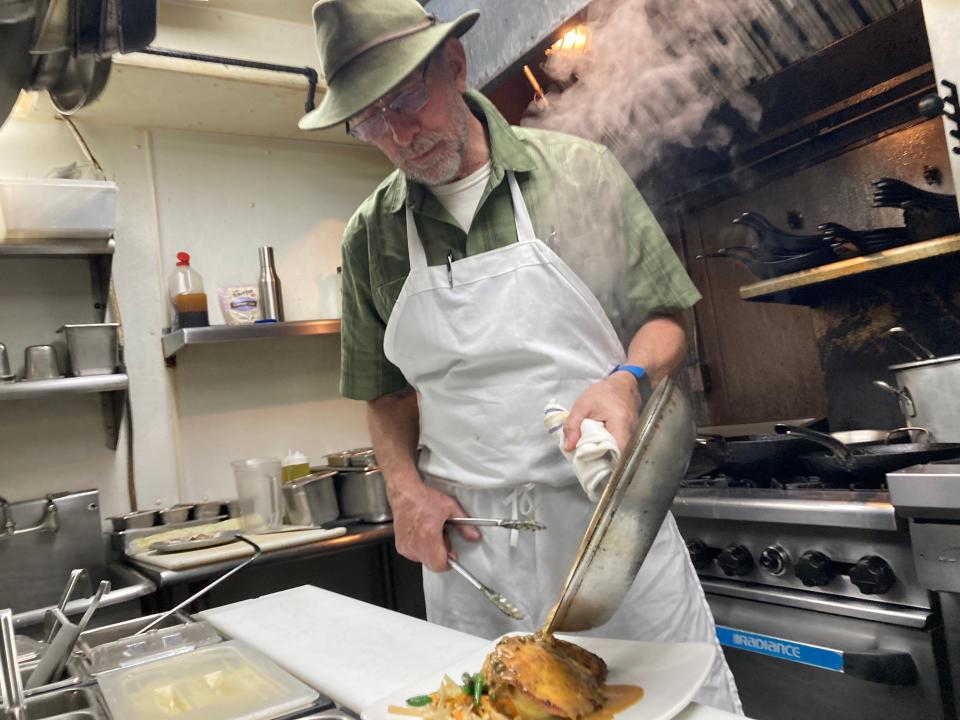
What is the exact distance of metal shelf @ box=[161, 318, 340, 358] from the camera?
2984 mm

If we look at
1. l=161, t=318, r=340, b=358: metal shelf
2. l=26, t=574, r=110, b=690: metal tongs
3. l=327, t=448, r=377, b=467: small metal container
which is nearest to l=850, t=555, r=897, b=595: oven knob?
l=26, t=574, r=110, b=690: metal tongs

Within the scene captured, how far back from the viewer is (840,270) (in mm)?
2197

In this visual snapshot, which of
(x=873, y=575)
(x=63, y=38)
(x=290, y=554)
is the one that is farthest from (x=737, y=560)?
(x=63, y=38)

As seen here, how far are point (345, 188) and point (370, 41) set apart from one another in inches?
96.0

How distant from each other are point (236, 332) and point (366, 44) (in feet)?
6.08

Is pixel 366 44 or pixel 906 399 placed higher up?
pixel 366 44

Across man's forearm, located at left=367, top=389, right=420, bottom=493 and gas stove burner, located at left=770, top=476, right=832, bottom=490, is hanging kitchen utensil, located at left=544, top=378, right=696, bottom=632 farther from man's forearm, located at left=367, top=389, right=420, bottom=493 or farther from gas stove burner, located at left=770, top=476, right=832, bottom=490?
gas stove burner, located at left=770, top=476, right=832, bottom=490

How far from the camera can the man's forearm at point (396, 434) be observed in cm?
168

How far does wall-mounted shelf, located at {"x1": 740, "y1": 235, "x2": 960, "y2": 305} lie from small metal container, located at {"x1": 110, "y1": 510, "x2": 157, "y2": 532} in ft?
7.88

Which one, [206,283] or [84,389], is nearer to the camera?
[84,389]

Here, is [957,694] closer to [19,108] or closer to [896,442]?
[896,442]

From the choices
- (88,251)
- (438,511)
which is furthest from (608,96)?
(88,251)

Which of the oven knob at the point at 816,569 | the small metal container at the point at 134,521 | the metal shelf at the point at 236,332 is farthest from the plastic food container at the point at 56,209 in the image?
the oven knob at the point at 816,569

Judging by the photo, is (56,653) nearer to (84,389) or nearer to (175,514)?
(84,389)
